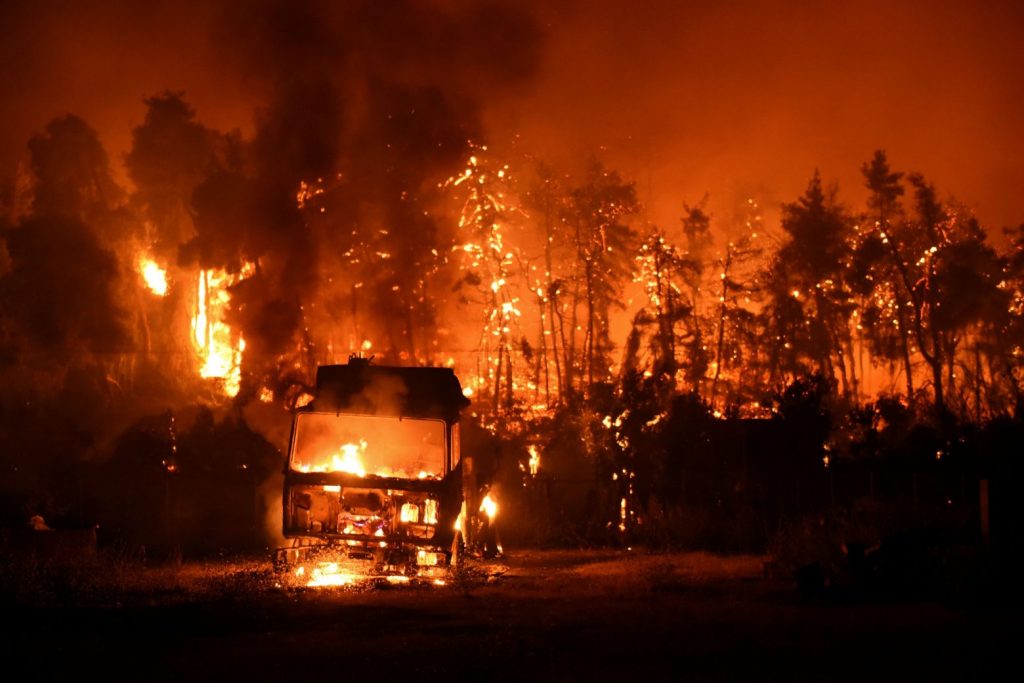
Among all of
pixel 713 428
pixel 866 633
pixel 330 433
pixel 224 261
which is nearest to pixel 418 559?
pixel 330 433

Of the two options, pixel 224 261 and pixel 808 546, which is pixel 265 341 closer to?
pixel 224 261

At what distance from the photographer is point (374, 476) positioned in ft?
52.0

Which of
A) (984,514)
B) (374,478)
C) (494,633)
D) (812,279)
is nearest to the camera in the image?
(494,633)

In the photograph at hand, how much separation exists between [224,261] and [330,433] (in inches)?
732

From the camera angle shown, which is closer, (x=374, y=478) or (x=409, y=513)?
(x=374, y=478)

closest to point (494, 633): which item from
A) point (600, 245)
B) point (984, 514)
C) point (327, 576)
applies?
point (327, 576)

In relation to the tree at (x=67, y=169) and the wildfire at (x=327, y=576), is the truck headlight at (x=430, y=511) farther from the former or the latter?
the tree at (x=67, y=169)

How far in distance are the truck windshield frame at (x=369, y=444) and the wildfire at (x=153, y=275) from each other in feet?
112

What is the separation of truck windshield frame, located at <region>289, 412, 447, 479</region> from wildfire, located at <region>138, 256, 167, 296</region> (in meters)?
34.3

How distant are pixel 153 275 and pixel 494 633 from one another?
135ft

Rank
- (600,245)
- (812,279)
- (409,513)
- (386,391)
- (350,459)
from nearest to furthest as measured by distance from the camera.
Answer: (409,513), (350,459), (386,391), (600,245), (812,279)

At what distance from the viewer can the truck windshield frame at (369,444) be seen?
1641 centimetres

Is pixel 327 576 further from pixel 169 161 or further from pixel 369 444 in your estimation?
pixel 169 161

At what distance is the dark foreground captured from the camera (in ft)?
31.0
